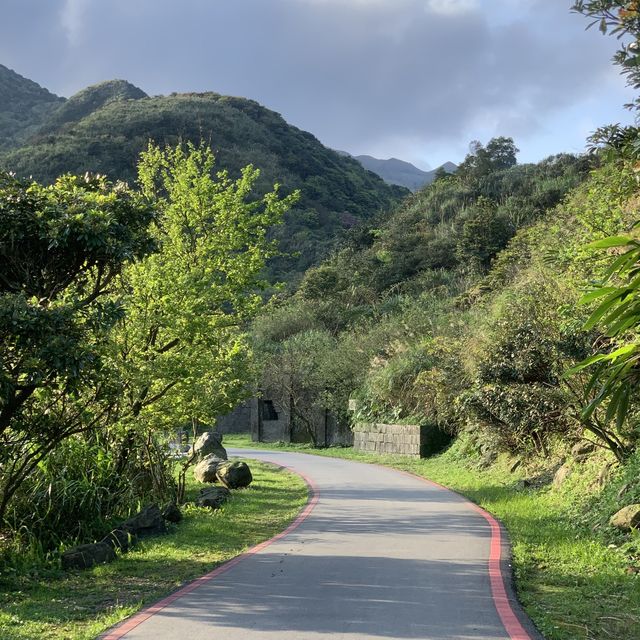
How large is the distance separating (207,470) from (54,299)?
32.4ft

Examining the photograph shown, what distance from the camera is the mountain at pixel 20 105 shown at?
335ft

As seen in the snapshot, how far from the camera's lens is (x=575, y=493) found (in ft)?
42.0

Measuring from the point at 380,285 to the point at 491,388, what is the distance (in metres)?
32.3

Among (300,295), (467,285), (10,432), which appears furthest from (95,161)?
(10,432)

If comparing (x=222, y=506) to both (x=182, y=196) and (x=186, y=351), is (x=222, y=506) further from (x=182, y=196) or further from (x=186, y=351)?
(x=182, y=196)

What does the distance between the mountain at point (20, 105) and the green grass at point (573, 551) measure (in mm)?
95837

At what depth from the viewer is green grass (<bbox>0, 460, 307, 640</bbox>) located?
6719 millimetres

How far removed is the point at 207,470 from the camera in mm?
18547

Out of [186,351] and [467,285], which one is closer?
[186,351]

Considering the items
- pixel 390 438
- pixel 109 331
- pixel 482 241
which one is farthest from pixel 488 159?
pixel 109 331

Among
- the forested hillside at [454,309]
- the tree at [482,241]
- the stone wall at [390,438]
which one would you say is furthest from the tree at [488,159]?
the stone wall at [390,438]

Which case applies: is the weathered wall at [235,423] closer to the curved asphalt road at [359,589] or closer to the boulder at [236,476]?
the boulder at [236,476]

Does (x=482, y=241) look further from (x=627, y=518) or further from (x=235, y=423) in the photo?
(x=627, y=518)

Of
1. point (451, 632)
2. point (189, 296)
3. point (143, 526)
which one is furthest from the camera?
point (189, 296)
